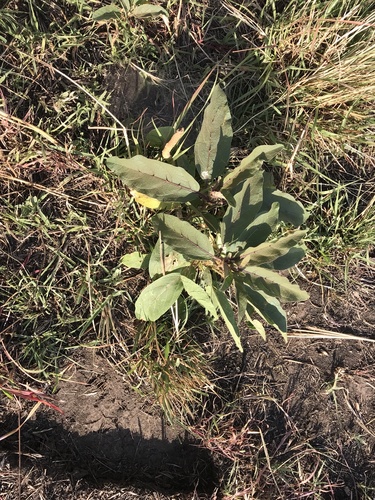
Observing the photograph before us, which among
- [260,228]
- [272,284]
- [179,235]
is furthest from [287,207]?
[179,235]

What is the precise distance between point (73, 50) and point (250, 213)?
3.26ft

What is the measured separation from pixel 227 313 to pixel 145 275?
414 mm

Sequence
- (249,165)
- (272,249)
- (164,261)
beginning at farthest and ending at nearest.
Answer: (164,261)
(249,165)
(272,249)

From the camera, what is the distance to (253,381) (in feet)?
6.52

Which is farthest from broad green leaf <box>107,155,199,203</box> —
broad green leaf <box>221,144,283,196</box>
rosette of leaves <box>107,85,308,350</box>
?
broad green leaf <box>221,144,283,196</box>

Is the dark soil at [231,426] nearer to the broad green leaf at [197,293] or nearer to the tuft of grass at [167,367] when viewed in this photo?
the tuft of grass at [167,367]

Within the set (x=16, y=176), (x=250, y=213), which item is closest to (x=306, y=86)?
(x=250, y=213)

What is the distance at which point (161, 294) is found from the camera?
1.72 metres

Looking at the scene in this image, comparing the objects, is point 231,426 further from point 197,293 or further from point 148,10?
point 148,10

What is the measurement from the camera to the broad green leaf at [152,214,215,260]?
1.59 metres

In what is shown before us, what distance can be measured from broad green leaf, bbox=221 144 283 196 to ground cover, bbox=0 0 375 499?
12.8 inches

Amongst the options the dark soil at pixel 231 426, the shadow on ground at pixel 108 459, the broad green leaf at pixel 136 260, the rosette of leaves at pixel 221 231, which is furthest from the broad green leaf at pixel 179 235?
the shadow on ground at pixel 108 459

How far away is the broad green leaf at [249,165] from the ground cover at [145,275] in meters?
0.32

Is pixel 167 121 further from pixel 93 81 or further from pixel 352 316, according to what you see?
pixel 352 316
